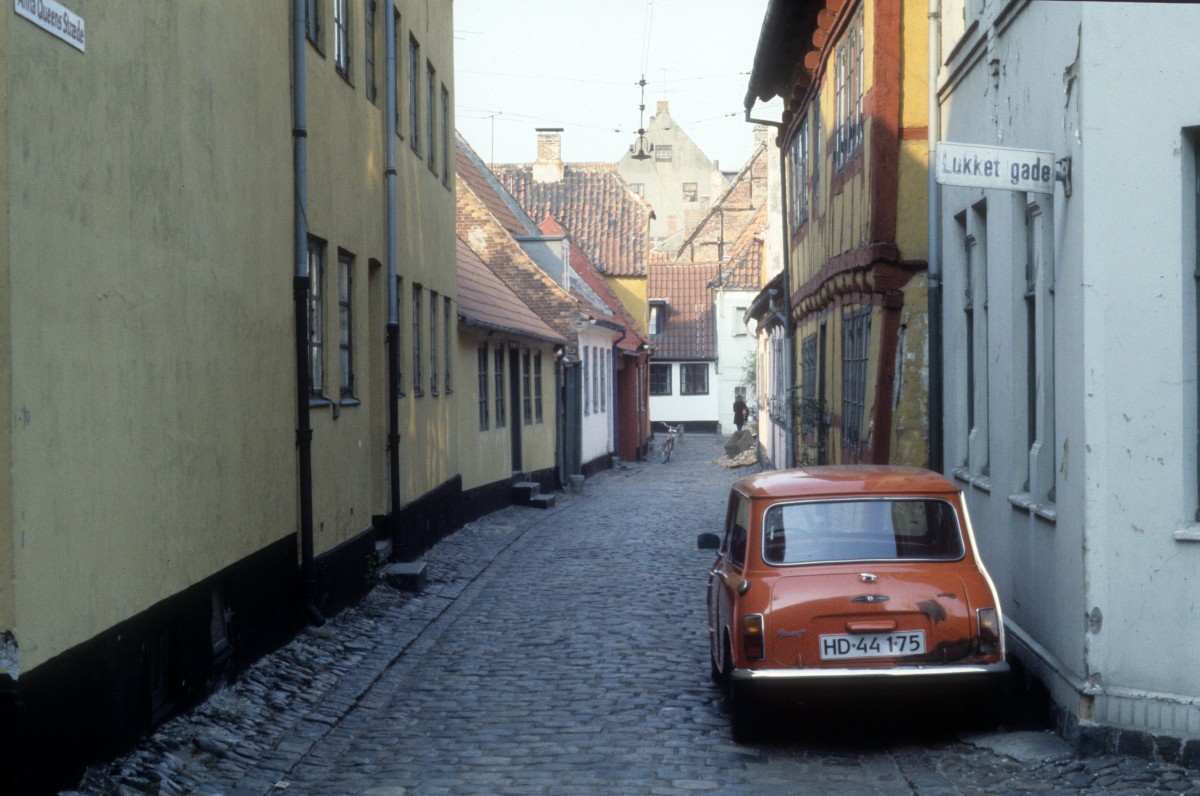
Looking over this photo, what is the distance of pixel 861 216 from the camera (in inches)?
629

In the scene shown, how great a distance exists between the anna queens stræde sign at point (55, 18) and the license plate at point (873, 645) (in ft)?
15.4

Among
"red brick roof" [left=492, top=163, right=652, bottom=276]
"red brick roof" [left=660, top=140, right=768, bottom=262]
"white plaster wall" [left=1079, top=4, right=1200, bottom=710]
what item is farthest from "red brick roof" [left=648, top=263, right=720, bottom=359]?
"white plaster wall" [left=1079, top=4, right=1200, bottom=710]

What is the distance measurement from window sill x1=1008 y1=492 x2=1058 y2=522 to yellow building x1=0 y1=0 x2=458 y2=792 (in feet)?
15.7

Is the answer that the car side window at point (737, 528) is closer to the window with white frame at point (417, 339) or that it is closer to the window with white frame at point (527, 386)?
the window with white frame at point (417, 339)

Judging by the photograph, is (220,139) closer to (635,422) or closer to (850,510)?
(850,510)

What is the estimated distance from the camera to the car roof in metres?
8.80

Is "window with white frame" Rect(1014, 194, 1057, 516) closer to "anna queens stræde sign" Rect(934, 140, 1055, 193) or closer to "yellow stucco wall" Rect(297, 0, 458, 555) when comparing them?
"anna queens stræde sign" Rect(934, 140, 1055, 193)

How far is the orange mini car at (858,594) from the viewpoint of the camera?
816 centimetres

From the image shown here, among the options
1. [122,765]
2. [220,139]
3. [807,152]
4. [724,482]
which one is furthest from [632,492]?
[122,765]


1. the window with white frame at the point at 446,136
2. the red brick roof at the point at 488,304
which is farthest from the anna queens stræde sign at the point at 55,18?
the red brick roof at the point at 488,304

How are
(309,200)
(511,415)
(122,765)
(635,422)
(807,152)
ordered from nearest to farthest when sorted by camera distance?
1. (122,765)
2. (309,200)
3. (807,152)
4. (511,415)
5. (635,422)

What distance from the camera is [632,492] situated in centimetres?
3191

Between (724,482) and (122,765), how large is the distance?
28219 mm

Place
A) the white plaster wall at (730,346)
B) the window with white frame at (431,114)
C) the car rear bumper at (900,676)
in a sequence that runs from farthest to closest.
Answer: the white plaster wall at (730,346), the window with white frame at (431,114), the car rear bumper at (900,676)
